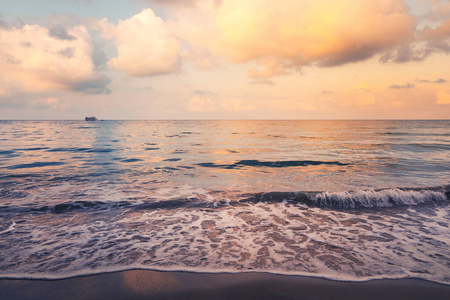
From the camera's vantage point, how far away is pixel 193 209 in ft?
26.3

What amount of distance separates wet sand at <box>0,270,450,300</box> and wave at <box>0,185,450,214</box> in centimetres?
406

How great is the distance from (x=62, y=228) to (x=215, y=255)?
4490 millimetres

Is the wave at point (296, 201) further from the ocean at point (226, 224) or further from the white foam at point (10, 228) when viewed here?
the white foam at point (10, 228)

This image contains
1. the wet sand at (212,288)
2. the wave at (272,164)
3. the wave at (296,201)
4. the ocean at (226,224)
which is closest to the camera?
the wet sand at (212,288)

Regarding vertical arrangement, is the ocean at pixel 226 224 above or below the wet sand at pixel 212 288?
below

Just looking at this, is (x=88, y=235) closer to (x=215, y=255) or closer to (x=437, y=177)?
(x=215, y=255)

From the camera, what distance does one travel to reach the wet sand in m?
3.69

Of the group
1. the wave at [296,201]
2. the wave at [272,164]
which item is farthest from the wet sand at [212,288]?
the wave at [272,164]

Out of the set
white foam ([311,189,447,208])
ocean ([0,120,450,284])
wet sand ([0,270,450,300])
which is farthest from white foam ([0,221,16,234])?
white foam ([311,189,447,208])

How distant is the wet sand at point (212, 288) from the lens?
12.1 ft

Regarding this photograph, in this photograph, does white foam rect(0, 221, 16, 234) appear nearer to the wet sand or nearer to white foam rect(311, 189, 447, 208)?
the wet sand

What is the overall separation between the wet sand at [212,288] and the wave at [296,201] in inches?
160

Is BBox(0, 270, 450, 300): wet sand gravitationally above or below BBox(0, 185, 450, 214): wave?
above

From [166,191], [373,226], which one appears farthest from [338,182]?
[166,191]
